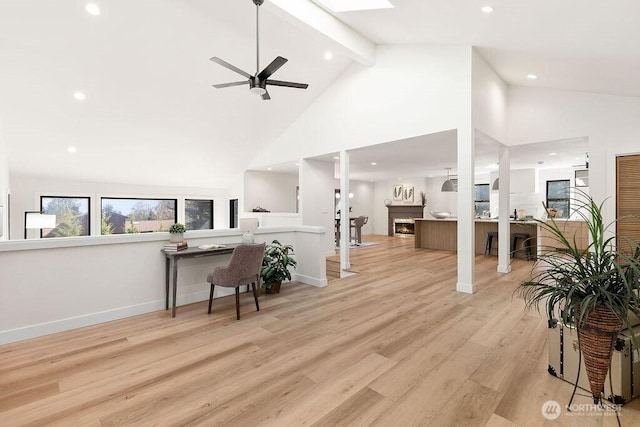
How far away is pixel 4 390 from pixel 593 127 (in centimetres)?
760

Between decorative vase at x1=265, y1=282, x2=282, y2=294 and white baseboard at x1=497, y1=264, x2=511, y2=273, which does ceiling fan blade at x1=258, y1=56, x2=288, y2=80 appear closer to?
decorative vase at x1=265, y1=282, x2=282, y2=294

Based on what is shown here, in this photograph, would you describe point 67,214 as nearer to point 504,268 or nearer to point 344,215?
point 344,215

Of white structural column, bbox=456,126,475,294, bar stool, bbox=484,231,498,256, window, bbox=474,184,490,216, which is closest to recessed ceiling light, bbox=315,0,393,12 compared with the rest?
white structural column, bbox=456,126,475,294

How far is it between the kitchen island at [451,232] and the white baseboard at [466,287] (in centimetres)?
367

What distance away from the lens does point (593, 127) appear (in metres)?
4.92

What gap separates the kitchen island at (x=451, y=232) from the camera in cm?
735

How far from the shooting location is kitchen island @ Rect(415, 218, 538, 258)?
7348mm

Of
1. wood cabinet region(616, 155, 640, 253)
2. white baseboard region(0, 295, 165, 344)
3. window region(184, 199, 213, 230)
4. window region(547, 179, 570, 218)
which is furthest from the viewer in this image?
window region(184, 199, 213, 230)

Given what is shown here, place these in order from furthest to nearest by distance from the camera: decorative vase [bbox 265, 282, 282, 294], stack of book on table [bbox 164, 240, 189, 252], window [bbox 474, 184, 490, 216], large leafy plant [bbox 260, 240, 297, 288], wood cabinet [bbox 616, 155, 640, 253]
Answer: window [bbox 474, 184, 490, 216] → wood cabinet [bbox 616, 155, 640, 253] → decorative vase [bbox 265, 282, 282, 294] → large leafy plant [bbox 260, 240, 297, 288] → stack of book on table [bbox 164, 240, 189, 252]

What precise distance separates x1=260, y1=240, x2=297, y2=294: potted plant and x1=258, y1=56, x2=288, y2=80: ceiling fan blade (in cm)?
215

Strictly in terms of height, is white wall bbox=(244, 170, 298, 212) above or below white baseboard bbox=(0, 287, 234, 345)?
above

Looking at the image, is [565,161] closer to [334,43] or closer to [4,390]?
[334,43]

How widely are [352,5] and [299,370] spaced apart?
428 cm

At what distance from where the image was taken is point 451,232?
817 centimetres
